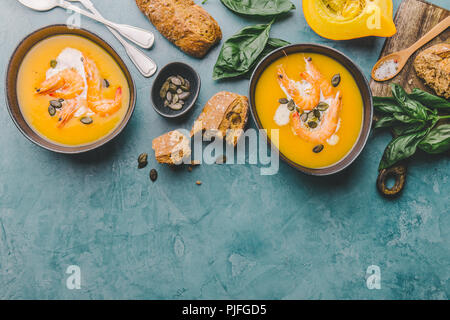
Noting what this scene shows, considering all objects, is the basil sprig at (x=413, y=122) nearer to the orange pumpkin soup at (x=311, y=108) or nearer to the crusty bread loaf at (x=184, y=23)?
the orange pumpkin soup at (x=311, y=108)

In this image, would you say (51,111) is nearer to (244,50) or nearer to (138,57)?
(138,57)

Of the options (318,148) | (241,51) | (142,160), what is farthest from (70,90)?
(318,148)

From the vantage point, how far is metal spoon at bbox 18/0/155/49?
2205 mm

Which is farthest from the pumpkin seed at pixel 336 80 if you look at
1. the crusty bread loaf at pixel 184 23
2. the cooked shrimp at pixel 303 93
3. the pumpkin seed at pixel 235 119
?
the crusty bread loaf at pixel 184 23

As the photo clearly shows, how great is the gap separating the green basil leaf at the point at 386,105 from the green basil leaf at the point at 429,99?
4.6 inches

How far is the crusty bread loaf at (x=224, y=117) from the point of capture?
2.08 metres

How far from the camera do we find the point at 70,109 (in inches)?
79.9

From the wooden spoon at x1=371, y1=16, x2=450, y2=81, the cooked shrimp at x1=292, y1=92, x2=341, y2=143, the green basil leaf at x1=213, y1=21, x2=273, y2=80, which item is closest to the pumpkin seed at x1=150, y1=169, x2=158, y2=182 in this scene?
the green basil leaf at x1=213, y1=21, x2=273, y2=80

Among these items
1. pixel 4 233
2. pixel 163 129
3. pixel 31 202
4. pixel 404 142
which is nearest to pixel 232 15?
pixel 163 129

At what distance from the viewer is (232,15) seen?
2.25m

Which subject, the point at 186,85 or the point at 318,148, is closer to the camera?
the point at 318,148

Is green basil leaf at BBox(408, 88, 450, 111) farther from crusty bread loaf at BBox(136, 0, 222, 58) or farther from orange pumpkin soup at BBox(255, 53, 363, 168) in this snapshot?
crusty bread loaf at BBox(136, 0, 222, 58)

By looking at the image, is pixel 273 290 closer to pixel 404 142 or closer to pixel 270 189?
pixel 270 189

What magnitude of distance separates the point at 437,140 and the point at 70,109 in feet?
6.88
